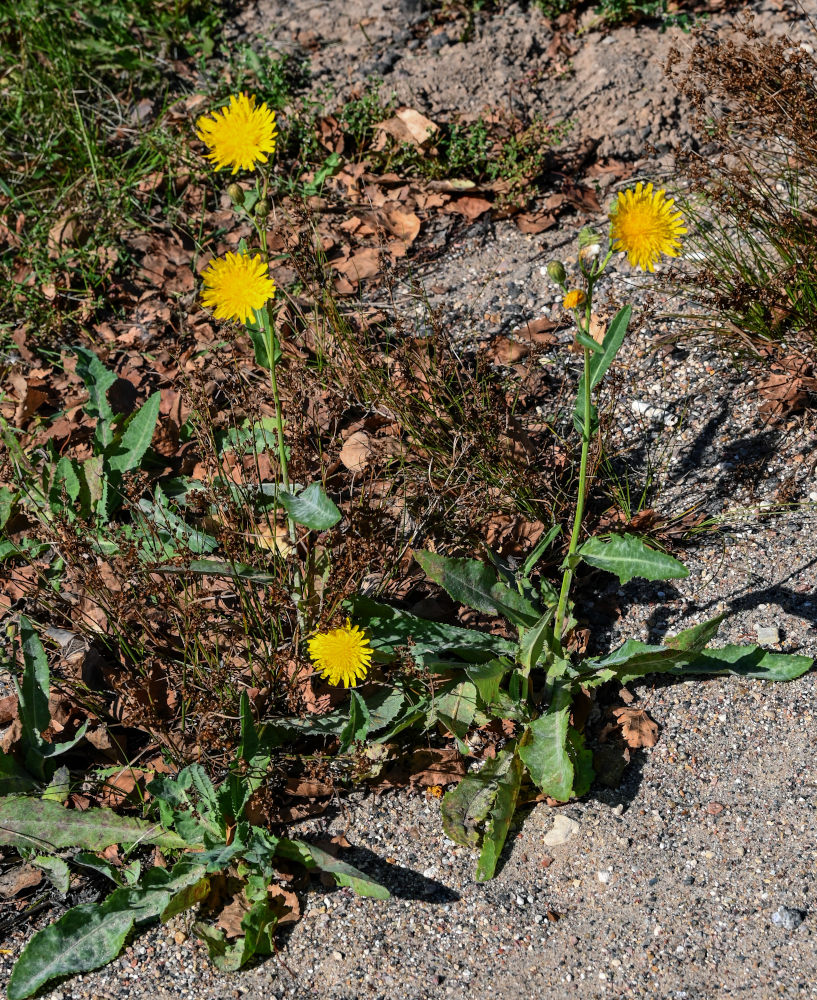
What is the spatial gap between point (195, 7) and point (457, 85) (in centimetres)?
154

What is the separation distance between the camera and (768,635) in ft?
8.68

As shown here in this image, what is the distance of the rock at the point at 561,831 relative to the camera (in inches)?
94.3

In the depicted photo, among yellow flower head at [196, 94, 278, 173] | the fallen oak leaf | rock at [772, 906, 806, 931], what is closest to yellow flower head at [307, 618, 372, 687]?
the fallen oak leaf

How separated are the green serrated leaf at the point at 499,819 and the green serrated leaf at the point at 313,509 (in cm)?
83

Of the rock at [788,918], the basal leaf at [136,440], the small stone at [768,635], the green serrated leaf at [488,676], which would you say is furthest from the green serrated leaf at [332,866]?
the basal leaf at [136,440]

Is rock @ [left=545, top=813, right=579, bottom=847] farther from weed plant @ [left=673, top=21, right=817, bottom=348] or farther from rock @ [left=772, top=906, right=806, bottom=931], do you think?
A: weed plant @ [left=673, top=21, right=817, bottom=348]

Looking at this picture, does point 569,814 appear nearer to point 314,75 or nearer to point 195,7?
point 314,75

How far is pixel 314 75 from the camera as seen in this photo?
4367 mm

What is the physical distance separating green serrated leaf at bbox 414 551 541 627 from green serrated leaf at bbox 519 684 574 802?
288 mm

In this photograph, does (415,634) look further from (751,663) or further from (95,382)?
(95,382)

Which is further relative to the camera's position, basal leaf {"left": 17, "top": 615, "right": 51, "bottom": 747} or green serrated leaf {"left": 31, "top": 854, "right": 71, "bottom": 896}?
basal leaf {"left": 17, "top": 615, "right": 51, "bottom": 747}

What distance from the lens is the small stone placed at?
2635 millimetres

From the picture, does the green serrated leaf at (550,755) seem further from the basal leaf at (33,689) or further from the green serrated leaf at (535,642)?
the basal leaf at (33,689)

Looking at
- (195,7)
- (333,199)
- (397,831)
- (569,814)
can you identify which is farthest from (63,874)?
(195,7)
